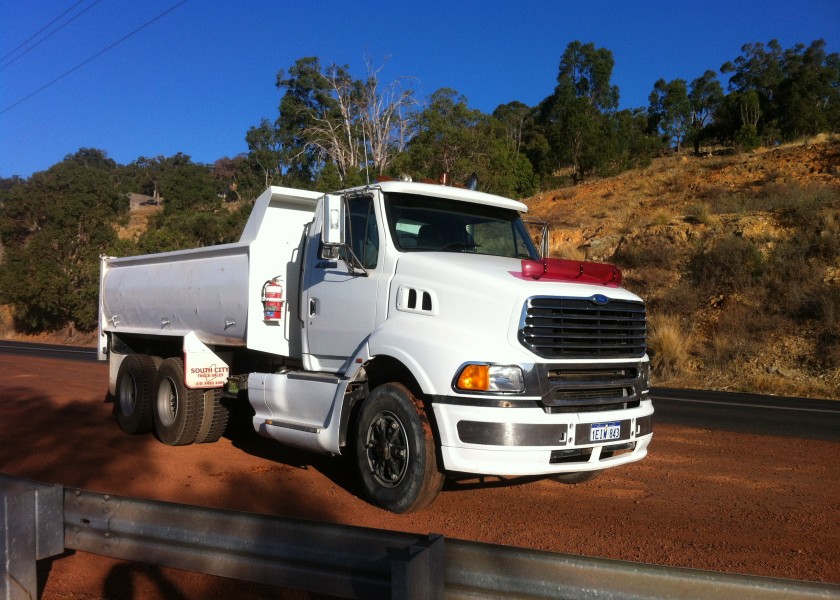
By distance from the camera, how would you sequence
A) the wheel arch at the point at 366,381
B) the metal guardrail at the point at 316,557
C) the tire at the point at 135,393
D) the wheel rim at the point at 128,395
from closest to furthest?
1. the metal guardrail at the point at 316,557
2. the wheel arch at the point at 366,381
3. the tire at the point at 135,393
4. the wheel rim at the point at 128,395

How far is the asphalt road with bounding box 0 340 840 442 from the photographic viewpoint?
11141 mm

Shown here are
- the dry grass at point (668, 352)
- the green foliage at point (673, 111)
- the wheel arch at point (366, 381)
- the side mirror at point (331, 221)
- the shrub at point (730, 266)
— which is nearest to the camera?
the wheel arch at point (366, 381)

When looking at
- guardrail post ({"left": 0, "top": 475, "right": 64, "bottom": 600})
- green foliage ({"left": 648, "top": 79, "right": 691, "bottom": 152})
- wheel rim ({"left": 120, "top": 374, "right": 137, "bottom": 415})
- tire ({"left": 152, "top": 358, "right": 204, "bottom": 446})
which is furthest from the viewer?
green foliage ({"left": 648, "top": 79, "right": 691, "bottom": 152})

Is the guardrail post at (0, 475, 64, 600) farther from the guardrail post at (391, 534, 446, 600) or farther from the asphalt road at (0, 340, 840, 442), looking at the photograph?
the asphalt road at (0, 340, 840, 442)

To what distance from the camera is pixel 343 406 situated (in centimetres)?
679

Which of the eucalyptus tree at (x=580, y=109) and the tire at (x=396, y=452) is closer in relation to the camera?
the tire at (x=396, y=452)

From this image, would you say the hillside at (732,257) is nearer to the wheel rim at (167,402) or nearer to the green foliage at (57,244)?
the green foliage at (57,244)

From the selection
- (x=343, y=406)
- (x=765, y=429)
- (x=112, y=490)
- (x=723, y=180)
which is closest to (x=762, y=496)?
(x=343, y=406)

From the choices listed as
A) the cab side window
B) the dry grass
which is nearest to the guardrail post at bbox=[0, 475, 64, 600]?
the cab side window

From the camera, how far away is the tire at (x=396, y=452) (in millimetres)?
5938

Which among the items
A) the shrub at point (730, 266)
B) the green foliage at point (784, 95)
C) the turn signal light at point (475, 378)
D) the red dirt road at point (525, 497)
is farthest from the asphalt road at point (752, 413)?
the green foliage at point (784, 95)

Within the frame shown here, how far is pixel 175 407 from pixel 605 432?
571cm

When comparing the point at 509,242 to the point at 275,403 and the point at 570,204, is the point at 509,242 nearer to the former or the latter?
the point at 275,403

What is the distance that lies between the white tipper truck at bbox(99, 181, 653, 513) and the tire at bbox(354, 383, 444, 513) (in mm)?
13
